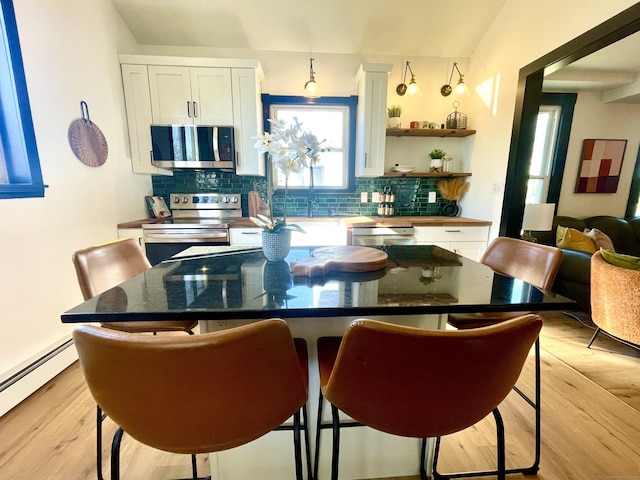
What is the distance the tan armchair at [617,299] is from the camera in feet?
5.81

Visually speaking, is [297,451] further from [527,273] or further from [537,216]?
[537,216]

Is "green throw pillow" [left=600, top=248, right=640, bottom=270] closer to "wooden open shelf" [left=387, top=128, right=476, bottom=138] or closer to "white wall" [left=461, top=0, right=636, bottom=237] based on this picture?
"white wall" [left=461, top=0, right=636, bottom=237]

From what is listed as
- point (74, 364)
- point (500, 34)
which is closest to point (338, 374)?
point (74, 364)

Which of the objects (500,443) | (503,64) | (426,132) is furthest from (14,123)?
(503,64)

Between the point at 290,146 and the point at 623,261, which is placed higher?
the point at 290,146

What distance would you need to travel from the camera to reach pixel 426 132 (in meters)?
3.17

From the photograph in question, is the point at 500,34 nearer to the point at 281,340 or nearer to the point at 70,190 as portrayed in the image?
the point at 281,340

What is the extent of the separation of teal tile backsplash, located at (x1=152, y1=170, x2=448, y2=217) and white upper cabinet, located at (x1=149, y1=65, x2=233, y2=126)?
1.98 ft

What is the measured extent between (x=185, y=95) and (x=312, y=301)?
284cm

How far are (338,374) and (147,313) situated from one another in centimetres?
53

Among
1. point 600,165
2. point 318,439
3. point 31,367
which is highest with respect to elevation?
point 600,165

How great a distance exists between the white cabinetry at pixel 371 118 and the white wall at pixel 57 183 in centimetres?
241

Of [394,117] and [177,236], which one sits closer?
[177,236]

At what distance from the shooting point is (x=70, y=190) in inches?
81.0
